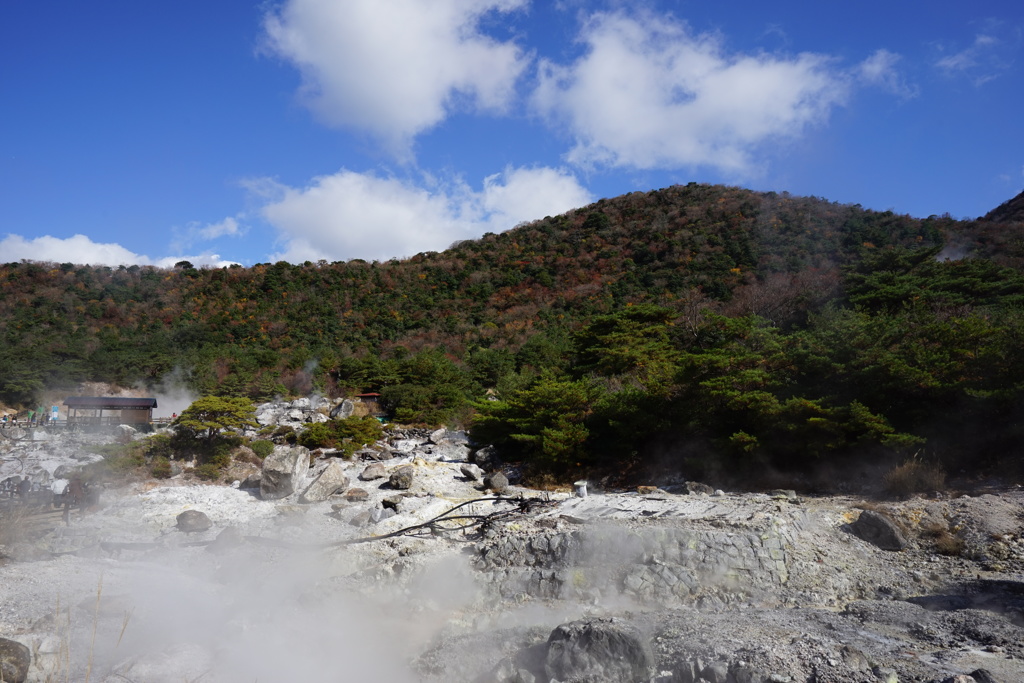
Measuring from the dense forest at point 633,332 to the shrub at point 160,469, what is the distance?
788 cm

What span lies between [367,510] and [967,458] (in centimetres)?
1125

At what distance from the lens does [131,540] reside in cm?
988

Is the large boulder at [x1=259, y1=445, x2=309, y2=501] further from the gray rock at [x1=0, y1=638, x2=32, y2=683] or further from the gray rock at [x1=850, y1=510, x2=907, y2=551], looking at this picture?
the gray rock at [x1=850, y1=510, x2=907, y2=551]

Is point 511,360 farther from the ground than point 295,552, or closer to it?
farther from the ground

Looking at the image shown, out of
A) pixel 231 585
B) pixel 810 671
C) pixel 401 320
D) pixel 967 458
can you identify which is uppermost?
pixel 401 320

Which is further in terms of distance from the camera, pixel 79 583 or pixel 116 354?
pixel 116 354

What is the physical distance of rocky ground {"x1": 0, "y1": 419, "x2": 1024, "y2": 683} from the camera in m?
5.64

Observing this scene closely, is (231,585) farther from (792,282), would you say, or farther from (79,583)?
(792,282)

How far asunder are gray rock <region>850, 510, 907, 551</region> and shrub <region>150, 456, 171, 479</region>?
14.4m

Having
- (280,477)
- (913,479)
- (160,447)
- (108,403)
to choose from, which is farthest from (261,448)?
(913,479)

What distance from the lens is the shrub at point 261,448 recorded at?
1550 cm

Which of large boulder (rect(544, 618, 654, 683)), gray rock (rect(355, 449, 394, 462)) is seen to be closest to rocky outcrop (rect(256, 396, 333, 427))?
gray rock (rect(355, 449, 394, 462))

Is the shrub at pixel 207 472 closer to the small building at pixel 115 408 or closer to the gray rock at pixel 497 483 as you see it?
the gray rock at pixel 497 483

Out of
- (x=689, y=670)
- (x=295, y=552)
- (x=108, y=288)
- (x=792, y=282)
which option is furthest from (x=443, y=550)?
(x=108, y=288)
